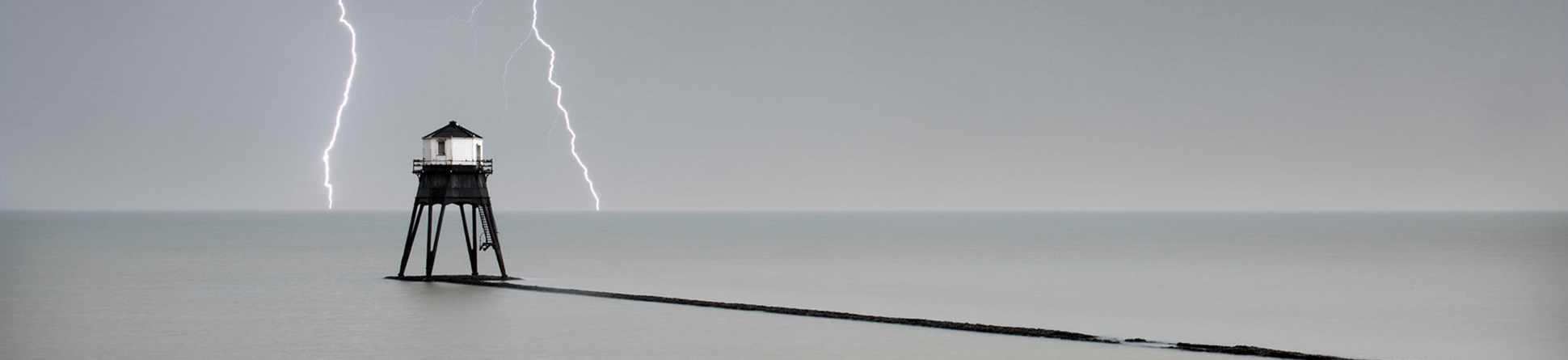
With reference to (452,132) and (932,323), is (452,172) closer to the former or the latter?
(452,132)

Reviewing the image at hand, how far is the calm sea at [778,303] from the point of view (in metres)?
31.3

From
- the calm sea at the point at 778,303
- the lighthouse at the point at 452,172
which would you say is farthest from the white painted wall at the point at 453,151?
the calm sea at the point at 778,303

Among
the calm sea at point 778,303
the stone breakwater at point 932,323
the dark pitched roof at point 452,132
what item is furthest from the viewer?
the dark pitched roof at point 452,132

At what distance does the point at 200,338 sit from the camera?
3266 cm

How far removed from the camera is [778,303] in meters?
42.7

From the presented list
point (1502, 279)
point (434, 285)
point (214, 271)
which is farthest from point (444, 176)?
point (1502, 279)

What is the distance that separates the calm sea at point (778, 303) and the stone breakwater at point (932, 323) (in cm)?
69

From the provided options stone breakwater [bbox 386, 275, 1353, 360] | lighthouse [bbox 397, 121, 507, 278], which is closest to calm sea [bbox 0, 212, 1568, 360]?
stone breakwater [bbox 386, 275, 1353, 360]

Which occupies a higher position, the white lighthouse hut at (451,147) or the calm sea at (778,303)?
the white lighthouse hut at (451,147)

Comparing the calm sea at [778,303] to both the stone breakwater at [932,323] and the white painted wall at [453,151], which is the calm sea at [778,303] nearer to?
the stone breakwater at [932,323]

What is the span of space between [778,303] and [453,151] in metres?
9.23

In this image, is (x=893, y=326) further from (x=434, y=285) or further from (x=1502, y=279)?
(x=1502, y=279)

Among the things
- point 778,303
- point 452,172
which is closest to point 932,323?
point 778,303

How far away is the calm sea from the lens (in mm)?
31312
